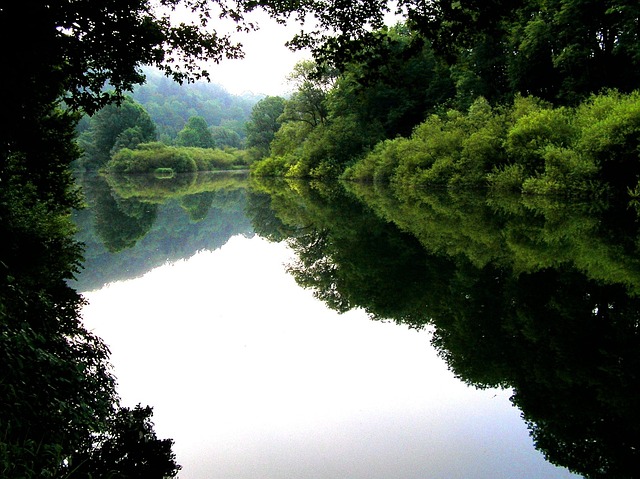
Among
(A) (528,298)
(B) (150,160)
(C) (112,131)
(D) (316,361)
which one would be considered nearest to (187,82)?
(D) (316,361)

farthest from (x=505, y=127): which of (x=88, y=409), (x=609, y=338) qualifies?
(x=88, y=409)

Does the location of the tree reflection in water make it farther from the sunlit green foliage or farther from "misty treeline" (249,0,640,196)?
"misty treeline" (249,0,640,196)

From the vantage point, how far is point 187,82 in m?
10.9

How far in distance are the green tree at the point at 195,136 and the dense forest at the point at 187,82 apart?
348ft

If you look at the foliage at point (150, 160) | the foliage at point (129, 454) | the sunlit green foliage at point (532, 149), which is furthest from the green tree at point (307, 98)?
the foliage at point (129, 454)

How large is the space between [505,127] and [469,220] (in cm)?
1283

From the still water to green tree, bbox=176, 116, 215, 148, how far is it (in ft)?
402

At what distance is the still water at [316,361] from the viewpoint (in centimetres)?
427

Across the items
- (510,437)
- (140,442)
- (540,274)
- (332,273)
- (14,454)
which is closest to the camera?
(14,454)

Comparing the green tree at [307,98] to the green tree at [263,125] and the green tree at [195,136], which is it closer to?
the green tree at [263,125]

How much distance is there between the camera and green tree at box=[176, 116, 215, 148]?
131 m

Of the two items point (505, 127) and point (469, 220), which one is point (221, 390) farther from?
point (505, 127)

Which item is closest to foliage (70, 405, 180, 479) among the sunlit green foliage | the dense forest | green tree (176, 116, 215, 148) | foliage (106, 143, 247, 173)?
the dense forest

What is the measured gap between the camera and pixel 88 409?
3844 millimetres
